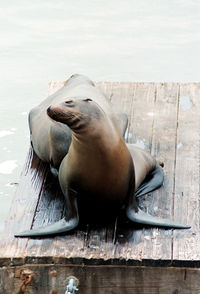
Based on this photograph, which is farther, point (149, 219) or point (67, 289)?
point (149, 219)

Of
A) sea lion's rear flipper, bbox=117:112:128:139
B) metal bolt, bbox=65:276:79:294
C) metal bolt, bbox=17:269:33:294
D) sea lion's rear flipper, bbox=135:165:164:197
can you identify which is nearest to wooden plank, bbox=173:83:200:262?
sea lion's rear flipper, bbox=135:165:164:197

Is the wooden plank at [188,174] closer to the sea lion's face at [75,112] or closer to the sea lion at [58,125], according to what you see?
the sea lion at [58,125]

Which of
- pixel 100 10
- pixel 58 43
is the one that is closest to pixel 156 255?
pixel 58 43

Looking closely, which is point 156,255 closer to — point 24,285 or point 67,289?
point 67,289

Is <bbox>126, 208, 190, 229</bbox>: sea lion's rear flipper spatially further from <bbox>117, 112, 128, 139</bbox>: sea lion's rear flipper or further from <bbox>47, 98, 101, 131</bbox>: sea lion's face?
<bbox>117, 112, 128, 139</bbox>: sea lion's rear flipper

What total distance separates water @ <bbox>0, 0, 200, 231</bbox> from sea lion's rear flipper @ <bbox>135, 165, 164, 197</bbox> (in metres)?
2.45

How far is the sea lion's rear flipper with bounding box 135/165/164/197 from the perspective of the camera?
402 cm

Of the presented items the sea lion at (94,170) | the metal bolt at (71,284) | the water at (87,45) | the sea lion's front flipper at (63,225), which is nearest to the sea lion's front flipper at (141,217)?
the sea lion at (94,170)

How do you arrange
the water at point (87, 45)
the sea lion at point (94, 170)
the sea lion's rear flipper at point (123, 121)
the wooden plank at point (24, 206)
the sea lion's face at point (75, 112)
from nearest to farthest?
the sea lion's face at point (75, 112) < the sea lion at point (94, 170) < the wooden plank at point (24, 206) < the sea lion's rear flipper at point (123, 121) < the water at point (87, 45)

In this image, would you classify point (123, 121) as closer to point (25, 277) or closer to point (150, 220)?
point (150, 220)

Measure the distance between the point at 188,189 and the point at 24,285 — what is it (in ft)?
3.68

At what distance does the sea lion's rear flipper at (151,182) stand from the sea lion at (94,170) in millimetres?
197

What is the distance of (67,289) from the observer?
3.44 metres

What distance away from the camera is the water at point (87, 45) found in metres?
8.01
